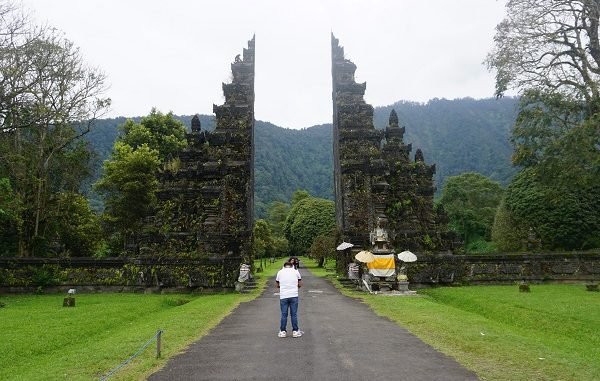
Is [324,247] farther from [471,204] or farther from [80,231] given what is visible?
[471,204]

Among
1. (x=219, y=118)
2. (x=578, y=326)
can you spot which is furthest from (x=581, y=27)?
(x=219, y=118)

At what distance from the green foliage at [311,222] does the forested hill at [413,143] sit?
158ft

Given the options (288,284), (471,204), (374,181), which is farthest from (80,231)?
(471,204)

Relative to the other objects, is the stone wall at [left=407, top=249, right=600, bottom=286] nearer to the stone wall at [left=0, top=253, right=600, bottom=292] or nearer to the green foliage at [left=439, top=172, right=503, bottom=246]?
the stone wall at [left=0, top=253, right=600, bottom=292]

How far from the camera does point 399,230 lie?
28.4 meters

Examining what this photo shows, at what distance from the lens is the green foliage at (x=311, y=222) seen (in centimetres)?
6225

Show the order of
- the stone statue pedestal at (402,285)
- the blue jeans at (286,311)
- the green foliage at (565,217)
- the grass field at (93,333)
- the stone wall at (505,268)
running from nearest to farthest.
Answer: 1. the grass field at (93,333)
2. the blue jeans at (286,311)
3. the stone statue pedestal at (402,285)
4. the stone wall at (505,268)
5. the green foliage at (565,217)

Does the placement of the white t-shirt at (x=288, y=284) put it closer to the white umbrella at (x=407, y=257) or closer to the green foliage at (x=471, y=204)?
the white umbrella at (x=407, y=257)

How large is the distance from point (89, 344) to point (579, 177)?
22648 mm

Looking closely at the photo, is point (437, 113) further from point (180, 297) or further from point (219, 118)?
point (180, 297)

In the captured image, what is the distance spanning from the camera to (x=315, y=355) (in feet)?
29.2

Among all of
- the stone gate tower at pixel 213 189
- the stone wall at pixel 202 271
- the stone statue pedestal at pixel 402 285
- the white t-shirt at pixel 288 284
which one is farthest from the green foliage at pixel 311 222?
the white t-shirt at pixel 288 284

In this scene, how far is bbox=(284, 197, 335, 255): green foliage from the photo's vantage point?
62.2 m

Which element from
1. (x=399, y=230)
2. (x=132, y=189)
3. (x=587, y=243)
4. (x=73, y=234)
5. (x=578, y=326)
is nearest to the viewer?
(x=578, y=326)
